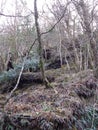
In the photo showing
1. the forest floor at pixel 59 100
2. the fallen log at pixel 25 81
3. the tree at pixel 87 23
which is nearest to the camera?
the forest floor at pixel 59 100

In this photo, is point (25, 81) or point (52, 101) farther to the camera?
point (25, 81)

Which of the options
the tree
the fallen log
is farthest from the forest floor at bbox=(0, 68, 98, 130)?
the tree

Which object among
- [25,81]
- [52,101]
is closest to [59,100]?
[52,101]

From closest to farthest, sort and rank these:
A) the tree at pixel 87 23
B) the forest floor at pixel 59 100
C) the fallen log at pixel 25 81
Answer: the forest floor at pixel 59 100 → the fallen log at pixel 25 81 → the tree at pixel 87 23

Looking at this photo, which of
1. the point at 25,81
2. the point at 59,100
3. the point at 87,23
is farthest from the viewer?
the point at 87,23

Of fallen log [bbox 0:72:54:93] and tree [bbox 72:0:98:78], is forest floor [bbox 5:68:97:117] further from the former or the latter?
tree [bbox 72:0:98:78]

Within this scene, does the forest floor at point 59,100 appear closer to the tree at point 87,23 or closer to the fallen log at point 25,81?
the fallen log at point 25,81

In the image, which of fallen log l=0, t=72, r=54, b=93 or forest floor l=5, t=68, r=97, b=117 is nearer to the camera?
forest floor l=5, t=68, r=97, b=117

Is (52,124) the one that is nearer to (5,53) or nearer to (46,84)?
(46,84)

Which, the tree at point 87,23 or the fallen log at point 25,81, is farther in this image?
the tree at point 87,23

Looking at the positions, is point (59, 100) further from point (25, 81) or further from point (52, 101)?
point (25, 81)

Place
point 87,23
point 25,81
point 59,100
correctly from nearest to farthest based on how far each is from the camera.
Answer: point 59,100 → point 25,81 → point 87,23

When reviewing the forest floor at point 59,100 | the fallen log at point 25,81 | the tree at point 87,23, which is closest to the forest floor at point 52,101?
the forest floor at point 59,100

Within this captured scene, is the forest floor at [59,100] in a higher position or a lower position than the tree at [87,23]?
lower
